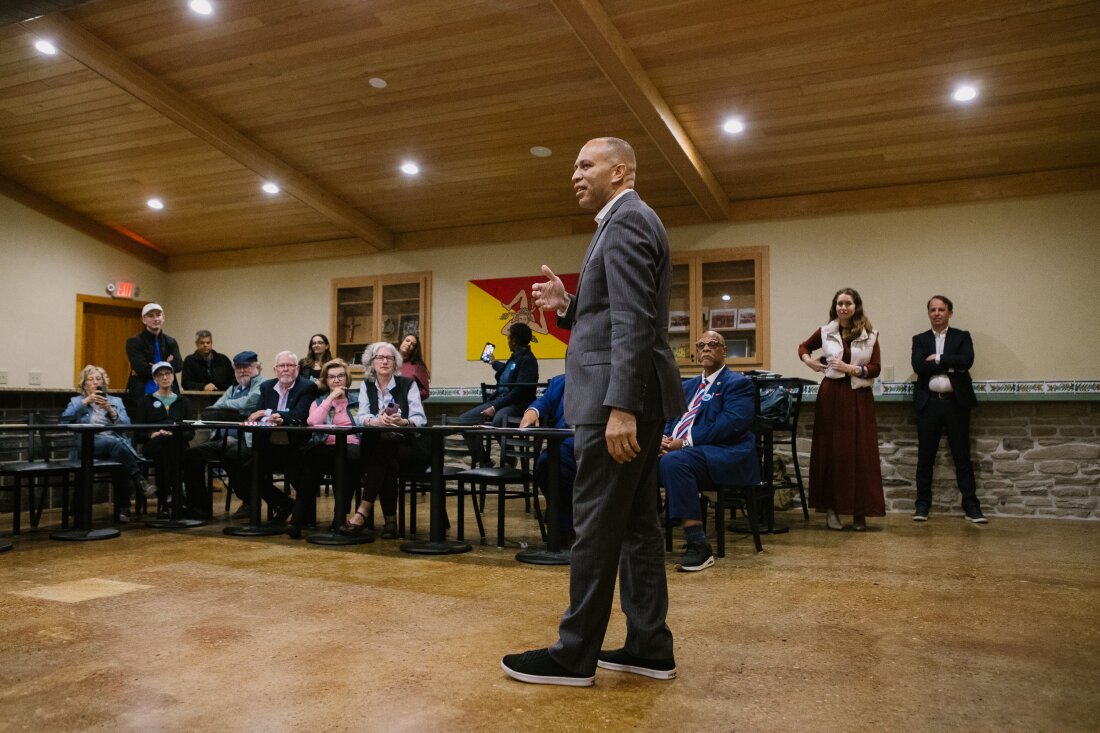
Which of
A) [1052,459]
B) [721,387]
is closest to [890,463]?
[1052,459]

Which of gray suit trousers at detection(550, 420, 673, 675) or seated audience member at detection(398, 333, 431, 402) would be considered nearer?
gray suit trousers at detection(550, 420, 673, 675)

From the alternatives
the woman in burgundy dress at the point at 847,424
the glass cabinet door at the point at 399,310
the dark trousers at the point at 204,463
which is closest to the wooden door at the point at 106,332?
the glass cabinet door at the point at 399,310

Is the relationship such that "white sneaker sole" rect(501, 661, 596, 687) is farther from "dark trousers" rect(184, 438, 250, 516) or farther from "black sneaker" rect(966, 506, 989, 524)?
"black sneaker" rect(966, 506, 989, 524)

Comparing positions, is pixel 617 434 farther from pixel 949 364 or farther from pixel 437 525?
pixel 949 364

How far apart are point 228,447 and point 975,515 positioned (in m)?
4.99

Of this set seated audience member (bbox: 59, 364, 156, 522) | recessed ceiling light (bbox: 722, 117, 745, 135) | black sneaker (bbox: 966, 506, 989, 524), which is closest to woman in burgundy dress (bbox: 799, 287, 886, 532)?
black sneaker (bbox: 966, 506, 989, 524)

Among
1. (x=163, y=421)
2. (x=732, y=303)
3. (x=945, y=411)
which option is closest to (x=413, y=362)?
(x=163, y=421)

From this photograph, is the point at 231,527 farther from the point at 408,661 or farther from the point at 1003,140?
the point at 1003,140

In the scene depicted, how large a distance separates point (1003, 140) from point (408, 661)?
19.1 feet

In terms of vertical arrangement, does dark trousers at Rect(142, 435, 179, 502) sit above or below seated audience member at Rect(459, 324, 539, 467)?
below

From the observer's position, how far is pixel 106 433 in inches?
211

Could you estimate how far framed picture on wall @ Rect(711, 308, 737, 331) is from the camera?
7.27 metres

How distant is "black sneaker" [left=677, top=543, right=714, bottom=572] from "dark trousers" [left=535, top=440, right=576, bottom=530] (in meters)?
0.61

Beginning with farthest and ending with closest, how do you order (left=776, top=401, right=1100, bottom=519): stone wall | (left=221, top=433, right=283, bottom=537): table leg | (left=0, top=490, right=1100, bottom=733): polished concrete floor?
1. (left=776, top=401, right=1100, bottom=519): stone wall
2. (left=221, top=433, right=283, bottom=537): table leg
3. (left=0, top=490, right=1100, bottom=733): polished concrete floor
